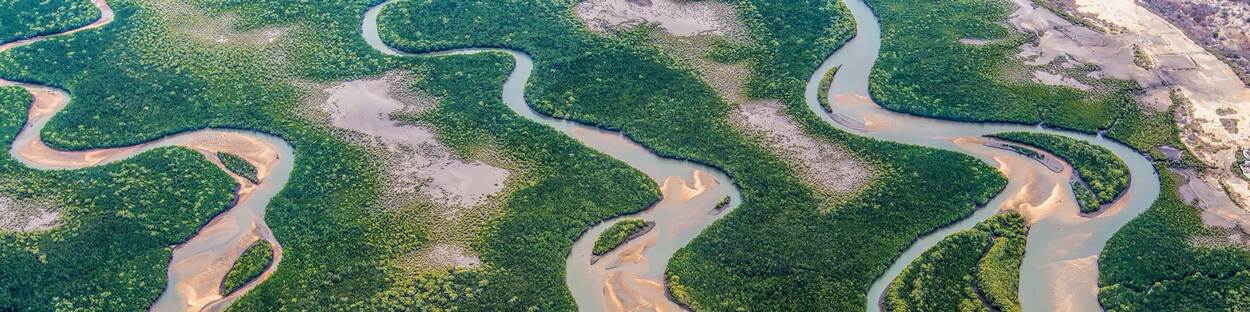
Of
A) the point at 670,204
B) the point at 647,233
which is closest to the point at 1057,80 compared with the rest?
the point at 670,204

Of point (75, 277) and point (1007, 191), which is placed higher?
point (1007, 191)

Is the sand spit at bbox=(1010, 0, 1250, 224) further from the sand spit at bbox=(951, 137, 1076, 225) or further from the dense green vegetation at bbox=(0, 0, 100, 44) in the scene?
the dense green vegetation at bbox=(0, 0, 100, 44)

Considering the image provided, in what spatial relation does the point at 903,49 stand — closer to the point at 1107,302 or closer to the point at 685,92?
the point at 685,92

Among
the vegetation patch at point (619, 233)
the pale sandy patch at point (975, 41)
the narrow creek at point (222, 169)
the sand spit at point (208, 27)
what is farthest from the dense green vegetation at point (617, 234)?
the sand spit at point (208, 27)

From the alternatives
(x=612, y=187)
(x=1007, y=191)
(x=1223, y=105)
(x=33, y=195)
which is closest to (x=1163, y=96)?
(x=1223, y=105)

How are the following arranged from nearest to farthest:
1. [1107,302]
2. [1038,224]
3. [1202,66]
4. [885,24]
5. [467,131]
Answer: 1. [1107,302]
2. [1038,224]
3. [467,131]
4. [1202,66]
5. [885,24]

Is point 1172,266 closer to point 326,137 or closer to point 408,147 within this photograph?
point 408,147

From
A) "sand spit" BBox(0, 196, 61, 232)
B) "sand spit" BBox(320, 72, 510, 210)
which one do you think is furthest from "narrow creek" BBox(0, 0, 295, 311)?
"sand spit" BBox(320, 72, 510, 210)
